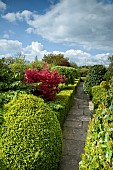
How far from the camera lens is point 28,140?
343 centimetres

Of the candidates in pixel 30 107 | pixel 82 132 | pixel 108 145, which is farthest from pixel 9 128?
pixel 82 132

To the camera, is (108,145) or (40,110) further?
(40,110)

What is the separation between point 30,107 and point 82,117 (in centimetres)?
475

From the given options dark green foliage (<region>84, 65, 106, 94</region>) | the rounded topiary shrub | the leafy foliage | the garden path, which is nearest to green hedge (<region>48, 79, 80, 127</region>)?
the garden path

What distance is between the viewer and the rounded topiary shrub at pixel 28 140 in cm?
342

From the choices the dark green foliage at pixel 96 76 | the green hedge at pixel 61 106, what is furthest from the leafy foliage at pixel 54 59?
the green hedge at pixel 61 106

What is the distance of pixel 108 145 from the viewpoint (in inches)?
64.9

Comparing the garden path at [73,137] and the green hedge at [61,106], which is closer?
the garden path at [73,137]

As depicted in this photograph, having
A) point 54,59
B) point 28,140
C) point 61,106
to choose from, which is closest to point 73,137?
point 61,106

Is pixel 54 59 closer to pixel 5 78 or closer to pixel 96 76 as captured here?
pixel 96 76

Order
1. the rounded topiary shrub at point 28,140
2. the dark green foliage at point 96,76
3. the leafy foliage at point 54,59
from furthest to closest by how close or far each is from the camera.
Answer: the leafy foliage at point 54,59
the dark green foliage at point 96,76
the rounded topiary shrub at point 28,140

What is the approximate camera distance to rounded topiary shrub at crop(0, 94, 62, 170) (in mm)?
3416

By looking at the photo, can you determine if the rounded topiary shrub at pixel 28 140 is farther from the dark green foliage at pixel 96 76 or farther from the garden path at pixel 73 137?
the dark green foliage at pixel 96 76

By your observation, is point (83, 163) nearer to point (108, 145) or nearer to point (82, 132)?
point (108, 145)
